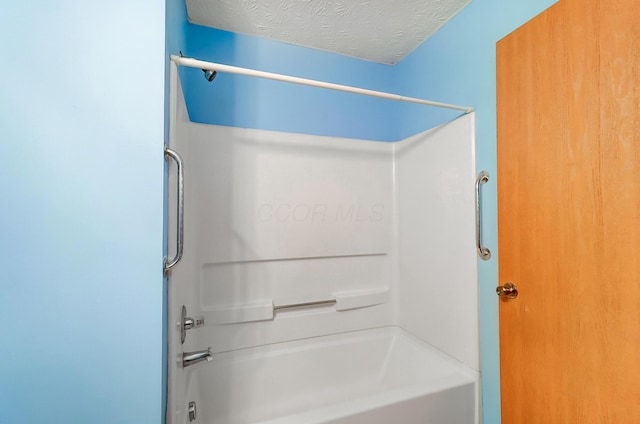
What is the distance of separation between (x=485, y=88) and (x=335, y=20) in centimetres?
91

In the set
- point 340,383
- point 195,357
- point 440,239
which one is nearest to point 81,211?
point 195,357

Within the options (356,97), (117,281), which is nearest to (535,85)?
(356,97)

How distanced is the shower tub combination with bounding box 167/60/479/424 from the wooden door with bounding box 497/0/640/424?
31 centimetres

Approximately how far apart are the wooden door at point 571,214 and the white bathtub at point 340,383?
0.29m

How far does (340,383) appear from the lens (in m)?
1.72

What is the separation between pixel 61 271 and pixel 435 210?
63.7 inches

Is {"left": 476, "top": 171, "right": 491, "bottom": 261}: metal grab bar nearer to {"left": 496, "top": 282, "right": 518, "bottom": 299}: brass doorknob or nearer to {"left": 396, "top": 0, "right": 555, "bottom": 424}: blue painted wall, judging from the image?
{"left": 396, "top": 0, "right": 555, "bottom": 424}: blue painted wall

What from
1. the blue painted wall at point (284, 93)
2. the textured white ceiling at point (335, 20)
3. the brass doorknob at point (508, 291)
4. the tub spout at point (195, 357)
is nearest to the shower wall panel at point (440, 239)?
the brass doorknob at point (508, 291)

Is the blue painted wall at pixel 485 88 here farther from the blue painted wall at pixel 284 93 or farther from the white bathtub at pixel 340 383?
the blue painted wall at pixel 284 93

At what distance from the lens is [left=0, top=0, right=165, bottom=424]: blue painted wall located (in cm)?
66

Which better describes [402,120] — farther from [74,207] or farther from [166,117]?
[74,207]

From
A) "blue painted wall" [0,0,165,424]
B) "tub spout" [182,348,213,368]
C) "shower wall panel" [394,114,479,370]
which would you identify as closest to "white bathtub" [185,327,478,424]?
"shower wall panel" [394,114,479,370]

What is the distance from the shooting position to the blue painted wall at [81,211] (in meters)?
0.66

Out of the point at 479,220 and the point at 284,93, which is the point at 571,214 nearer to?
the point at 479,220
